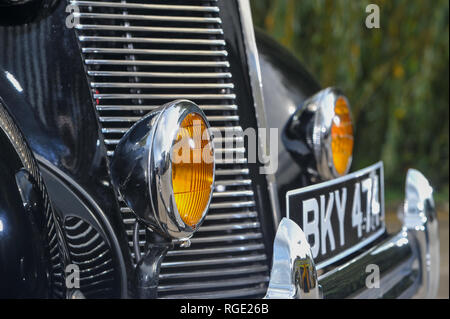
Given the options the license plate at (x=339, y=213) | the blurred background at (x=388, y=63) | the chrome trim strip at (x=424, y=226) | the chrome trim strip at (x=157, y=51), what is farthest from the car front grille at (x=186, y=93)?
the blurred background at (x=388, y=63)

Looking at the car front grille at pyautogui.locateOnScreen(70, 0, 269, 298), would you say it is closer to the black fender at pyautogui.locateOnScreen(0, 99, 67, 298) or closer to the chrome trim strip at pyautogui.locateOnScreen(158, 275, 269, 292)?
the chrome trim strip at pyautogui.locateOnScreen(158, 275, 269, 292)

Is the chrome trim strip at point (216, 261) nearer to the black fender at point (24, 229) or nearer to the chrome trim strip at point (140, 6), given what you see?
the black fender at point (24, 229)

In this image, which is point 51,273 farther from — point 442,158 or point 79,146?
point 442,158

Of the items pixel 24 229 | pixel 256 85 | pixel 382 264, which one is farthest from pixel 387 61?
pixel 24 229

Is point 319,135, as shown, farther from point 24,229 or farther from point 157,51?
point 24,229

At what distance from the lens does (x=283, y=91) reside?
1.96 metres

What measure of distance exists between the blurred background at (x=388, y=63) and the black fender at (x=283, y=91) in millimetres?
2911

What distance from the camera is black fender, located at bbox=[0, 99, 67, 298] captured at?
1.12 metres

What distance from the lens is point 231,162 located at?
162 cm

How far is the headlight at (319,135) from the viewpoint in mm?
1858

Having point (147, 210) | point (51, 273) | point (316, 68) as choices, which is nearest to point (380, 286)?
point (147, 210)

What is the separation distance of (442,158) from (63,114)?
194 inches

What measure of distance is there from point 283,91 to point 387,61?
3783 mm

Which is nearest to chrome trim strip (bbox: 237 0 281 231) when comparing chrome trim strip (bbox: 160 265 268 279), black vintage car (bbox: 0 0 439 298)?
black vintage car (bbox: 0 0 439 298)
